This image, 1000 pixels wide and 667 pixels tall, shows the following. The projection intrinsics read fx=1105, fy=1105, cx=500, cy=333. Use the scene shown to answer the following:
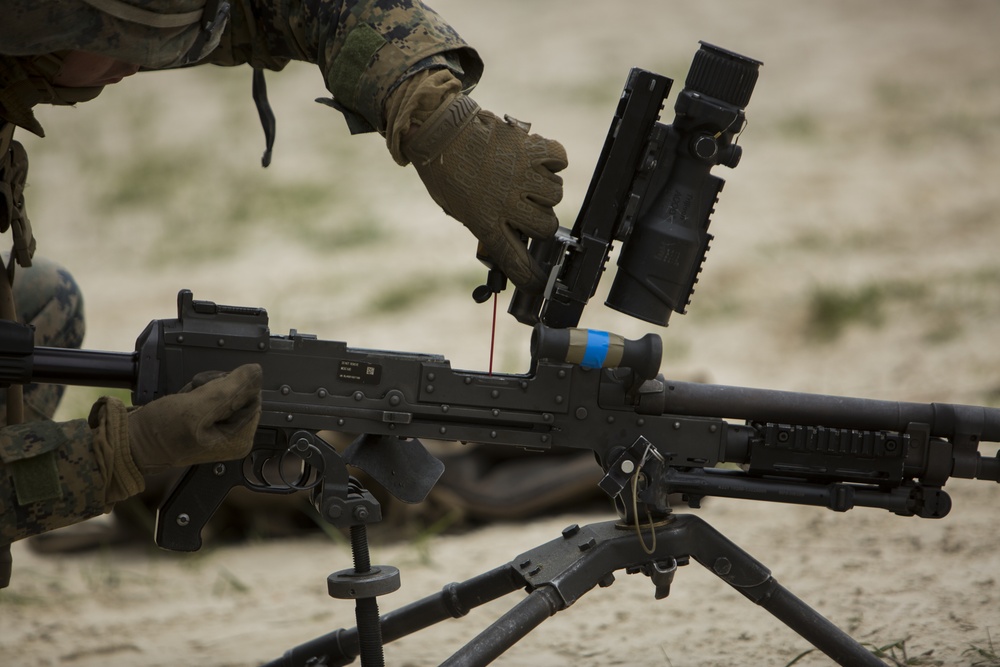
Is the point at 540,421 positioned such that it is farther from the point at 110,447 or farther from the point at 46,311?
the point at 46,311

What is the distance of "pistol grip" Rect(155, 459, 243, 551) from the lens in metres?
2.98

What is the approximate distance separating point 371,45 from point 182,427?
3.95 ft

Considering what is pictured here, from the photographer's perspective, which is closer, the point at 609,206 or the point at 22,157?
the point at 609,206

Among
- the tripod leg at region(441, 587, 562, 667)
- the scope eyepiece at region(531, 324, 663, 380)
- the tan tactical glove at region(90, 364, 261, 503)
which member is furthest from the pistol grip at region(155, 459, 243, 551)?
the scope eyepiece at region(531, 324, 663, 380)

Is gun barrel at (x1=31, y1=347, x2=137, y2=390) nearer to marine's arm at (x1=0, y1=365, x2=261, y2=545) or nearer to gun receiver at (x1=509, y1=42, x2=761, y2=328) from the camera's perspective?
marine's arm at (x1=0, y1=365, x2=261, y2=545)

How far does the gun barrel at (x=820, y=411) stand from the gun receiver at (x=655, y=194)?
9.1 inches

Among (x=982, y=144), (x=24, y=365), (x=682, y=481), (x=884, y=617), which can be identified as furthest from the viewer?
(x=982, y=144)

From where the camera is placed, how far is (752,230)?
960cm

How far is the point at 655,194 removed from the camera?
121 inches

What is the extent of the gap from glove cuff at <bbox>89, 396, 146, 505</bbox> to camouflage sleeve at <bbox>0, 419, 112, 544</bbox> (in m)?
0.02

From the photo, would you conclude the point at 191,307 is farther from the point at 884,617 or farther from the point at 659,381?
the point at 884,617

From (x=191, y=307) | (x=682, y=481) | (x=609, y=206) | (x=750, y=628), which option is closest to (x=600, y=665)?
(x=750, y=628)

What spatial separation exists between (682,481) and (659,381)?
284mm

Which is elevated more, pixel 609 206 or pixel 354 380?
pixel 609 206
